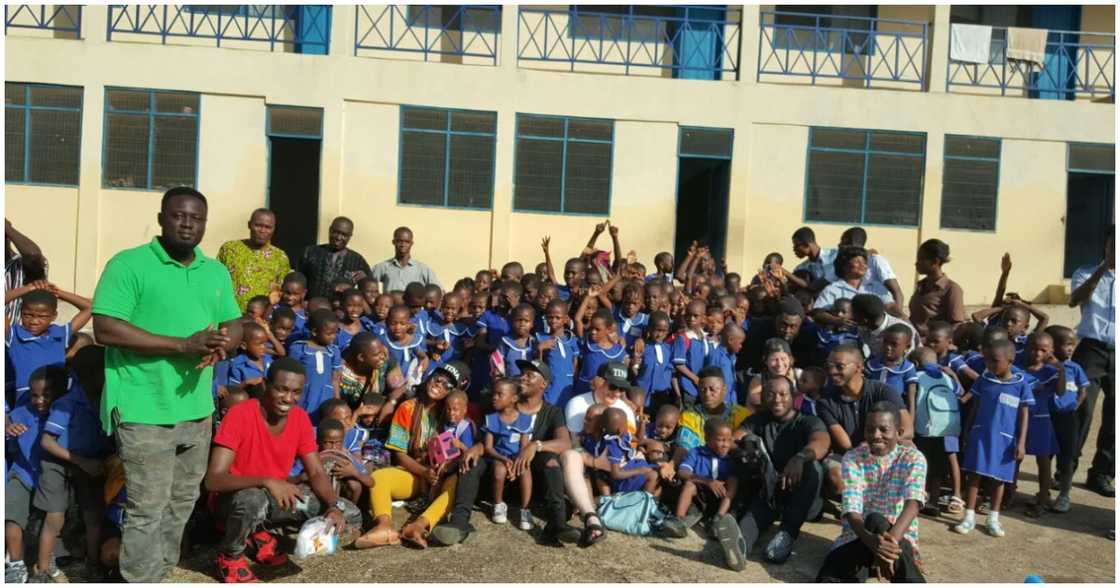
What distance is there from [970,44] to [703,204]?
3957mm

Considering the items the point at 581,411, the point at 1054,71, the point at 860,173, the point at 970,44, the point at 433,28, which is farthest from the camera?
the point at 1054,71

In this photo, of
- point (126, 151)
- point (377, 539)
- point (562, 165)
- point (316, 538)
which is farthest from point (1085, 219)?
point (316, 538)

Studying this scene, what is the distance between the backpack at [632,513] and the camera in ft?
19.9

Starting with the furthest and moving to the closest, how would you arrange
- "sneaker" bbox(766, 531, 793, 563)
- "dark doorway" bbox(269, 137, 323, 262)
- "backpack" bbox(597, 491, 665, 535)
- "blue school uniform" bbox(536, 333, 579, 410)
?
"dark doorway" bbox(269, 137, 323, 262) < "blue school uniform" bbox(536, 333, 579, 410) < "backpack" bbox(597, 491, 665, 535) < "sneaker" bbox(766, 531, 793, 563)

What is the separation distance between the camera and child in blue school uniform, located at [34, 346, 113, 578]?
205 inches

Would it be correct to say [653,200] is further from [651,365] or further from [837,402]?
[837,402]

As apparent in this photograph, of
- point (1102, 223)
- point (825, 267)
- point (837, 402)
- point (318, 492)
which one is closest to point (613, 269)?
point (825, 267)

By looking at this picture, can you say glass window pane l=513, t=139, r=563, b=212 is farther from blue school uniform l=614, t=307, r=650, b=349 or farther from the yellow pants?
the yellow pants

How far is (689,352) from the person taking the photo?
292 inches

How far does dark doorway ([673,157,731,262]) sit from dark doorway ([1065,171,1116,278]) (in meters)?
4.79

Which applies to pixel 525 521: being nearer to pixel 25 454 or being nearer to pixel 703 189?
pixel 25 454

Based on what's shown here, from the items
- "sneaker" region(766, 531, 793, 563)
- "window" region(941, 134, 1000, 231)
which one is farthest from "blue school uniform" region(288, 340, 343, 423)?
"window" region(941, 134, 1000, 231)

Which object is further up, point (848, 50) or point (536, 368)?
point (848, 50)

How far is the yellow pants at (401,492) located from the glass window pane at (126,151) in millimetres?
8206
